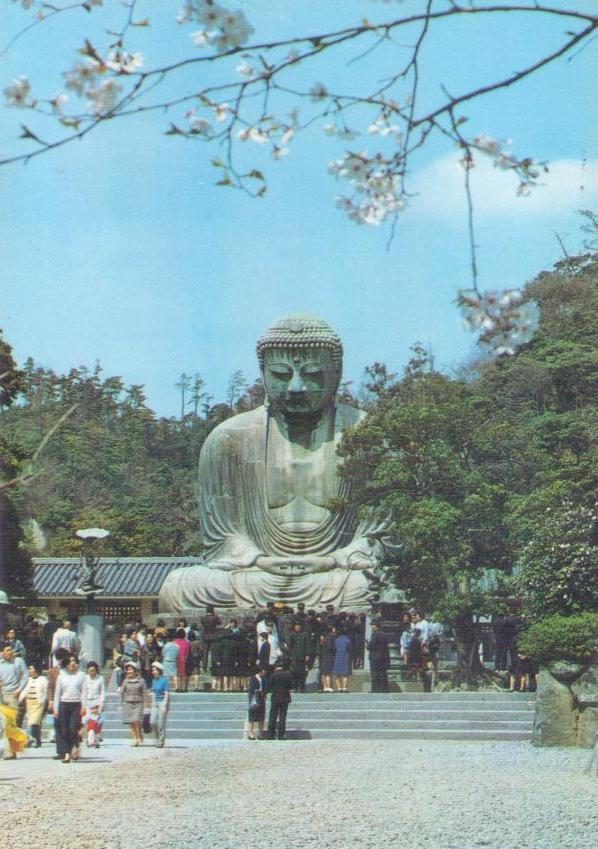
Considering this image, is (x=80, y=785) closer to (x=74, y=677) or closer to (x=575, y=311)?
(x=74, y=677)

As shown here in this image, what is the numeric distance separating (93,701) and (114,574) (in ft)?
69.1

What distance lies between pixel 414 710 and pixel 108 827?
8517 millimetres

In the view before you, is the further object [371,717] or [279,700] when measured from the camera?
[371,717]

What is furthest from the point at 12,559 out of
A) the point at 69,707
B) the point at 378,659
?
the point at 69,707

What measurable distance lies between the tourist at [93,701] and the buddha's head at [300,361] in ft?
34.3

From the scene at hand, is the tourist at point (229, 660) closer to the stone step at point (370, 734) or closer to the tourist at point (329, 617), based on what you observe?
the tourist at point (329, 617)

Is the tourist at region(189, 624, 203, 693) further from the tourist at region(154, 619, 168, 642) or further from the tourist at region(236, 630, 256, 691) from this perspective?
the tourist at region(154, 619, 168, 642)

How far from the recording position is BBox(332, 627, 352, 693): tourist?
19.3m

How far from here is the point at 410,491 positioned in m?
20.7

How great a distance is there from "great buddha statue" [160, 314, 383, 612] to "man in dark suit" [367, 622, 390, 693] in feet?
18.1

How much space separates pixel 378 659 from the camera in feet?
62.5

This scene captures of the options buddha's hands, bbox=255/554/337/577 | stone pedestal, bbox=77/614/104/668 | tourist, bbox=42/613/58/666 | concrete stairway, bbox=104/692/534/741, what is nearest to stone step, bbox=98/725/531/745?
concrete stairway, bbox=104/692/534/741

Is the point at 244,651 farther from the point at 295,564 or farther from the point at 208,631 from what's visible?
the point at 295,564

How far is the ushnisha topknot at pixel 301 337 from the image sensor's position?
26016 millimetres
